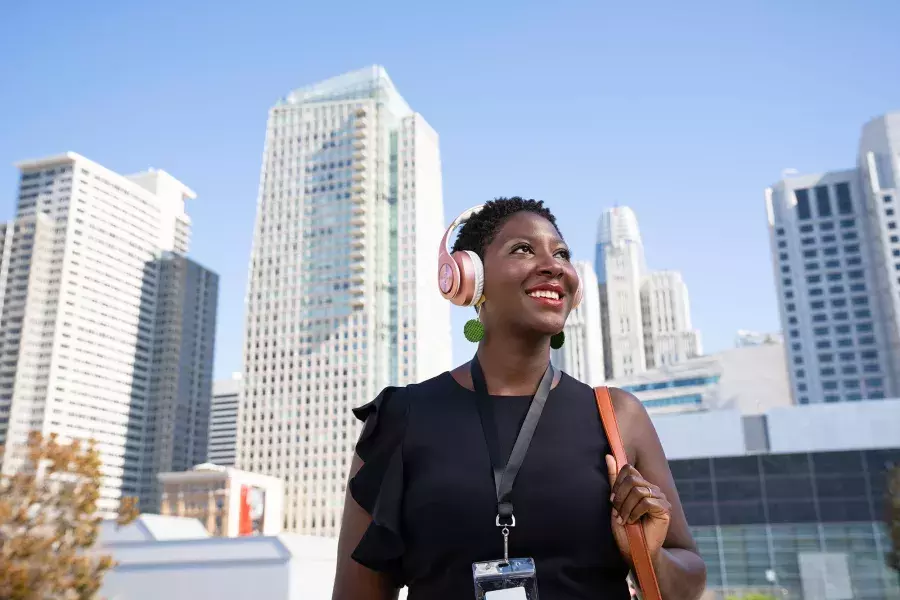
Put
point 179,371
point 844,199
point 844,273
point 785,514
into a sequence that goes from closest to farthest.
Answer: point 785,514 → point 844,273 → point 844,199 → point 179,371

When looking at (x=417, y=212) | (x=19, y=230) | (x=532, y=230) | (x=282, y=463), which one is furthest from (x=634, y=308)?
(x=532, y=230)

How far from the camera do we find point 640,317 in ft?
526

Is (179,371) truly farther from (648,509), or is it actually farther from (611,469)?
(648,509)

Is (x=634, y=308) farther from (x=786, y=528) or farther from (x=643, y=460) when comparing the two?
(x=643, y=460)

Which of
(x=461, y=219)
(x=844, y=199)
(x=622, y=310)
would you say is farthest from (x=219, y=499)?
(x=461, y=219)

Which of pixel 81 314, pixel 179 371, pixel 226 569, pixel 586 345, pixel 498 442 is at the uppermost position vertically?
pixel 81 314

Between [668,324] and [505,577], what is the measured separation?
164m

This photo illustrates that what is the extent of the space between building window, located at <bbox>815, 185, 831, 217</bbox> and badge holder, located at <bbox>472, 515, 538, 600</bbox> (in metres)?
138

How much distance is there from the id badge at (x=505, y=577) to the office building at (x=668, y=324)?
16252 centimetres

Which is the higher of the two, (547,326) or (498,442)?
(547,326)

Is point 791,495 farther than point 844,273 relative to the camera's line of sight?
No

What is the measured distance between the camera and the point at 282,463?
124 meters

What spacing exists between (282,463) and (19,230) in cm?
7415

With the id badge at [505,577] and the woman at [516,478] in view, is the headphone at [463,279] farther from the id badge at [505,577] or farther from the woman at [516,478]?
the id badge at [505,577]
